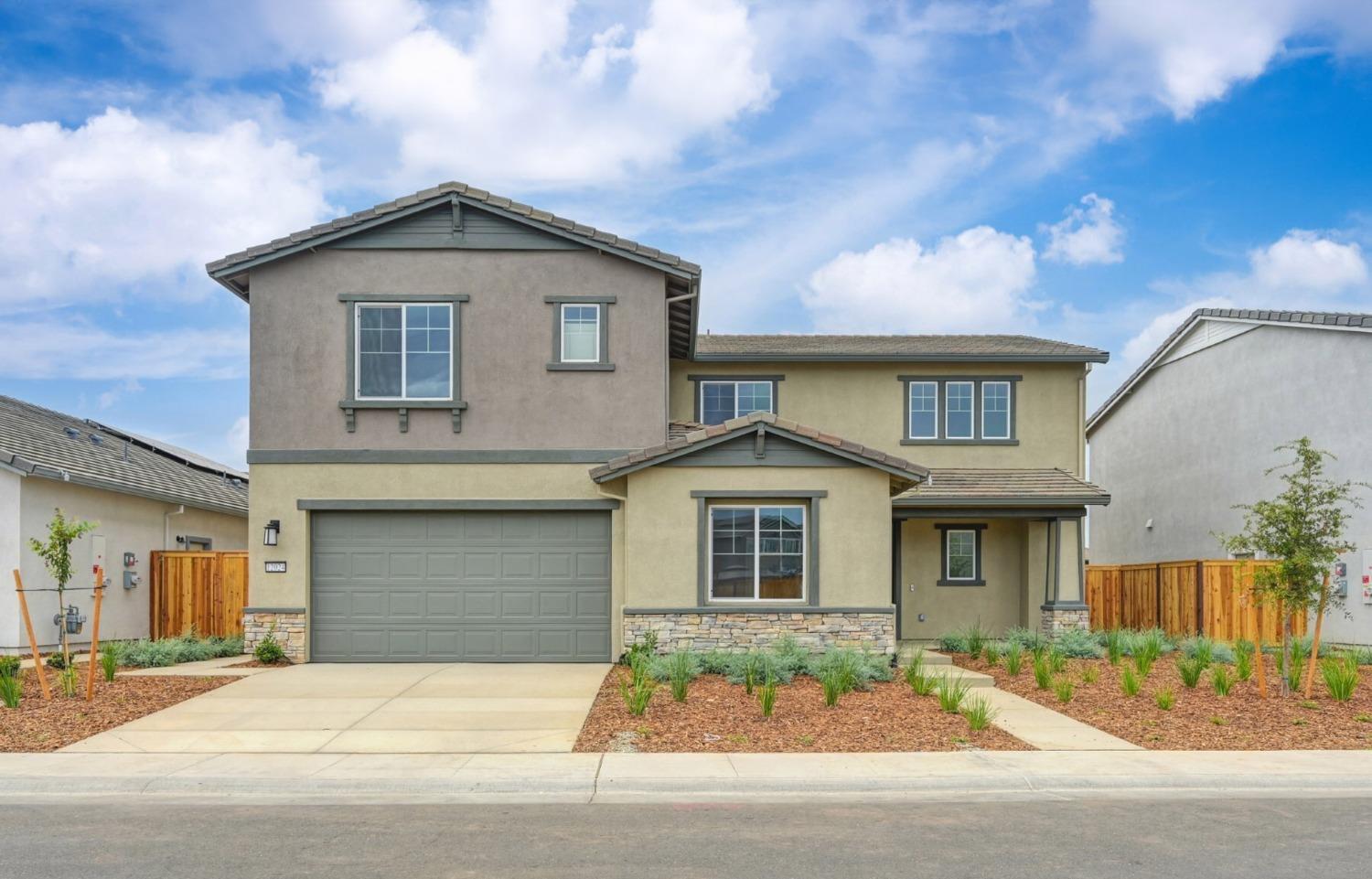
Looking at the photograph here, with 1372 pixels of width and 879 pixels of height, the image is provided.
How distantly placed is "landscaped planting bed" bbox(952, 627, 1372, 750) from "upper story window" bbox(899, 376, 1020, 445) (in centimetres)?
645

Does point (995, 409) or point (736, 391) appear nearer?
point (995, 409)

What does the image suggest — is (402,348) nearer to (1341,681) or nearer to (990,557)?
(990,557)

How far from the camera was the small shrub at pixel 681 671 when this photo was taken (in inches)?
519

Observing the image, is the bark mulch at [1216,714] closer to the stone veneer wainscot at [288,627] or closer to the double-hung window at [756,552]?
the double-hung window at [756,552]

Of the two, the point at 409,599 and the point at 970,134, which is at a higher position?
the point at 970,134

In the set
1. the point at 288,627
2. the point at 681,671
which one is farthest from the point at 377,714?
the point at 288,627

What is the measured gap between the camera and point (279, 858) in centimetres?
734

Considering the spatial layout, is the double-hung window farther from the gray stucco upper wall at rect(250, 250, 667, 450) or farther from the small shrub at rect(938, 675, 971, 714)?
the small shrub at rect(938, 675, 971, 714)

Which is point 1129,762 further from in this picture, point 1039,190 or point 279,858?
point 1039,190

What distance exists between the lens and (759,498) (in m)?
17.0

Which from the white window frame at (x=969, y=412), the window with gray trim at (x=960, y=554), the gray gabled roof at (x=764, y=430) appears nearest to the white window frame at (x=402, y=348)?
the gray gabled roof at (x=764, y=430)

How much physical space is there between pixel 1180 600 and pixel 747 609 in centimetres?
1036

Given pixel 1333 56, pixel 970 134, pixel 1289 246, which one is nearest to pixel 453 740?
pixel 970 134

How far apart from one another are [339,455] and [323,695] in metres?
4.60
